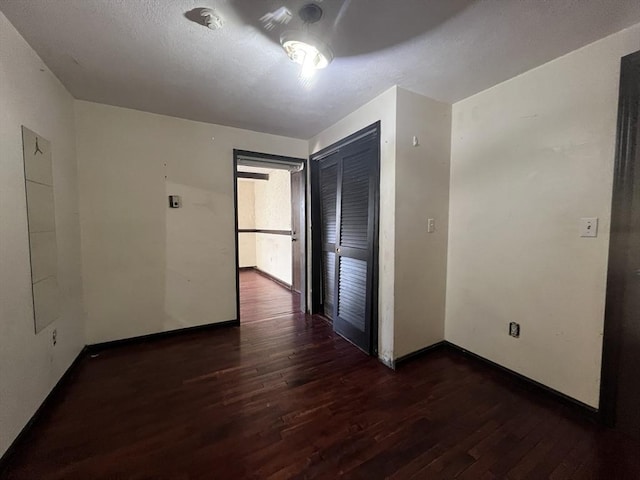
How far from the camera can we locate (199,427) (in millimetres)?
1521

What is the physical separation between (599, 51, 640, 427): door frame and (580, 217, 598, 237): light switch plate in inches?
3.0

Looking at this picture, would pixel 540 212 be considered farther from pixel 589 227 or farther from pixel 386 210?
pixel 386 210

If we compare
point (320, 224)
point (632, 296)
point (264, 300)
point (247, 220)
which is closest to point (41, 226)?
point (320, 224)

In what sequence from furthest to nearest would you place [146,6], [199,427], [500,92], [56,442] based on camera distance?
[500,92] < [199,427] < [56,442] < [146,6]

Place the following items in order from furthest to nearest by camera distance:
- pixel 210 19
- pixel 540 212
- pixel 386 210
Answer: pixel 386 210
pixel 540 212
pixel 210 19

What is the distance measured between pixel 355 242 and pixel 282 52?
1.68m

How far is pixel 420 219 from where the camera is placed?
224 cm

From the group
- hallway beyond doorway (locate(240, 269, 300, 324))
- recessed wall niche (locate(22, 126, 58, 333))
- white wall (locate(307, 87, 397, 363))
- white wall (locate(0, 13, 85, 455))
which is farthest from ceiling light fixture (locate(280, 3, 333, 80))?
hallway beyond doorway (locate(240, 269, 300, 324))

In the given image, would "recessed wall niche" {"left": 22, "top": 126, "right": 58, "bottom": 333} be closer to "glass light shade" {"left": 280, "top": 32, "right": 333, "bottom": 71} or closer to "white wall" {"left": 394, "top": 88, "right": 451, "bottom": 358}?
"glass light shade" {"left": 280, "top": 32, "right": 333, "bottom": 71}

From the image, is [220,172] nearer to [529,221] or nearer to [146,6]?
[146,6]

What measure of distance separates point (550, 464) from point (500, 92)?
2.47 meters

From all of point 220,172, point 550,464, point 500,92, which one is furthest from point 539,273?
point 220,172

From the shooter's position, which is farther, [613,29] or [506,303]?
[506,303]

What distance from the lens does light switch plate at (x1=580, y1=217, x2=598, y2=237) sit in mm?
1554
